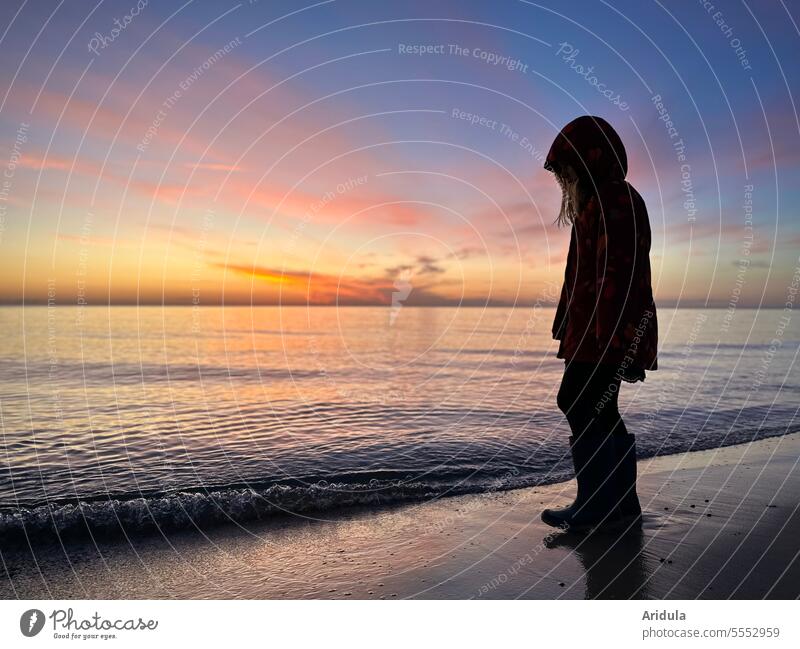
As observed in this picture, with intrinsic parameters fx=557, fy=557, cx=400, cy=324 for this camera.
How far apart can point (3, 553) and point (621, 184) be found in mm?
A: 6042

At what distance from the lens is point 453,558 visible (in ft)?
14.0

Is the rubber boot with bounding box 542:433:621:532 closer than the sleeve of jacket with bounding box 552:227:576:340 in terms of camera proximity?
Yes

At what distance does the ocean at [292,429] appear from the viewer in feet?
19.6

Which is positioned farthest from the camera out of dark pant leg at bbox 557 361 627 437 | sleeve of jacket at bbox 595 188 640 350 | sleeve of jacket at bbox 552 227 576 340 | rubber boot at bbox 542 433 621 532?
sleeve of jacket at bbox 552 227 576 340

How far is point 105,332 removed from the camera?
3388cm

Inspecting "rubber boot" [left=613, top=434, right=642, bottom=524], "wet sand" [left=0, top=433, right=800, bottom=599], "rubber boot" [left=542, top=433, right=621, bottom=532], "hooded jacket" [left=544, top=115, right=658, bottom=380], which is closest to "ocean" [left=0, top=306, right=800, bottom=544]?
"wet sand" [left=0, top=433, right=800, bottom=599]

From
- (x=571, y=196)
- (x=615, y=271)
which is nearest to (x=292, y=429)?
(x=571, y=196)

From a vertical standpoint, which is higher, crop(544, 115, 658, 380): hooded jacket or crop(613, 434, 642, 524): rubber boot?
crop(544, 115, 658, 380): hooded jacket

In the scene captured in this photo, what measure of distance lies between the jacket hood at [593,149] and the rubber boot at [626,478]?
7.19 ft

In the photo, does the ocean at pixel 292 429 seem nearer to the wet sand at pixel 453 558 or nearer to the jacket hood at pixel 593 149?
the wet sand at pixel 453 558

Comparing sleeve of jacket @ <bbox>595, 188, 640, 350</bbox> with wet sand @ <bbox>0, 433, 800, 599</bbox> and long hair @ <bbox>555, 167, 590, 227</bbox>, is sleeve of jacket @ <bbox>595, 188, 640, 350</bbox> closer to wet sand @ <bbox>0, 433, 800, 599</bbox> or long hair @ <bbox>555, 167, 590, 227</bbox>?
long hair @ <bbox>555, 167, 590, 227</bbox>

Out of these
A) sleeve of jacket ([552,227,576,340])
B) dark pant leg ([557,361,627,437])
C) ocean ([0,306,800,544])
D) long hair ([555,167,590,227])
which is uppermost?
long hair ([555,167,590,227])

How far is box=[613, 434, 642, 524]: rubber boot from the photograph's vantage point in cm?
462
